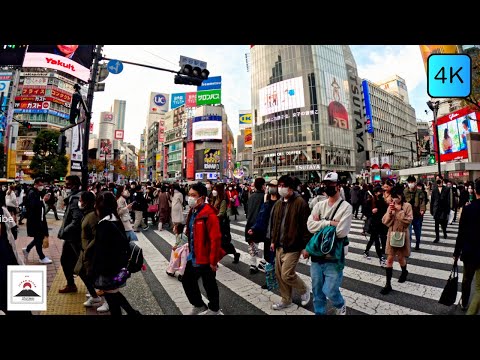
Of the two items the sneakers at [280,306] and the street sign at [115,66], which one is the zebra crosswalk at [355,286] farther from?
the street sign at [115,66]

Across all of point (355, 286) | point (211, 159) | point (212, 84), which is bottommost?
point (355, 286)

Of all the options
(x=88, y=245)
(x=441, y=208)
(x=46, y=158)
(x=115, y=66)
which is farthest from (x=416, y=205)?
(x=46, y=158)

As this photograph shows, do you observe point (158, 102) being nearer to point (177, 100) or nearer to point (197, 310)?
point (177, 100)

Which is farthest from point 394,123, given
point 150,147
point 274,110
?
point 150,147

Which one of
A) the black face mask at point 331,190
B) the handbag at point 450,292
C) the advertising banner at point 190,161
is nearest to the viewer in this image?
the handbag at point 450,292

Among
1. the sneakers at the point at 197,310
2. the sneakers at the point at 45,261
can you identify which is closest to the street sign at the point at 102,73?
the sneakers at the point at 45,261

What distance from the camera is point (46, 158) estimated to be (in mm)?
36156

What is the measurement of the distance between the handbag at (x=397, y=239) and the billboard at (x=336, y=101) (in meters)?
52.7

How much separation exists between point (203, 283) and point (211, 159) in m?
62.7

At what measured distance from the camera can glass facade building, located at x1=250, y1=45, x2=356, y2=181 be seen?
51.8 meters

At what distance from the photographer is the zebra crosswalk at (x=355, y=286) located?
136 inches
